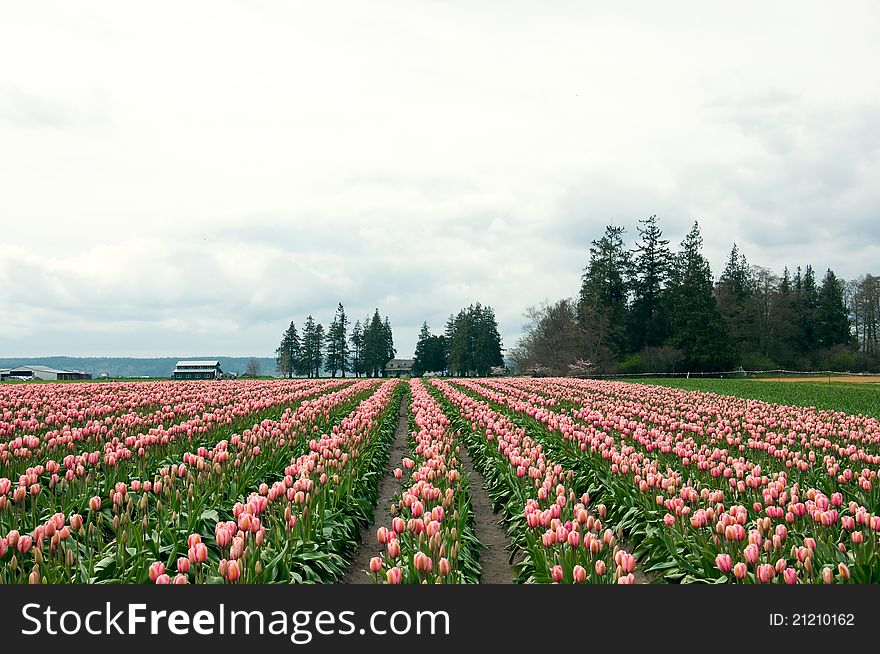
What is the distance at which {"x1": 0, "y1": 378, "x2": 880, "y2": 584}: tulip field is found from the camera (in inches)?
189

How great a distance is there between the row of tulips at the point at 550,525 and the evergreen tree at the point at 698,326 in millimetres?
60222

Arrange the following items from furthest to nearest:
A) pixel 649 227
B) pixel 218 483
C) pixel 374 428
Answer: pixel 649 227, pixel 374 428, pixel 218 483

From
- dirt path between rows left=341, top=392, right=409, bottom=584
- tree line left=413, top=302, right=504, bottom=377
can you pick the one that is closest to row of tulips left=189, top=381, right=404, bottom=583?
dirt path between rows left=341, top=392, right=409, bottom=584

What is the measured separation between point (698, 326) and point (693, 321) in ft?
2.51

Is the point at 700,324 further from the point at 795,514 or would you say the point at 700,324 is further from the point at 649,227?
the point at 795,514

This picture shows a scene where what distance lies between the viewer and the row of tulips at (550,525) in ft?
15.4

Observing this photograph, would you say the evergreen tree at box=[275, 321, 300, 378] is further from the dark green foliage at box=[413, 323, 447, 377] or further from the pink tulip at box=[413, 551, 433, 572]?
→ the pink tulip at box=[413, 551, 433, 572]

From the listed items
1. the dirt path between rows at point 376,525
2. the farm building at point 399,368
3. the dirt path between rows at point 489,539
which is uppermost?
the dirt path between rows at point 376,525

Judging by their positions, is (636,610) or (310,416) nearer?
(636,610)

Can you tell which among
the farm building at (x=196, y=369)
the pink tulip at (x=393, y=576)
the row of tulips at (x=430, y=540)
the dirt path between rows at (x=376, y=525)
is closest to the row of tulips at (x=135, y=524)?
the dirt path between rows at (x=376, y=525)

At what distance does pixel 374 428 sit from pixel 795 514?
28.5ft

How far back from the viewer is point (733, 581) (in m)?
4.99

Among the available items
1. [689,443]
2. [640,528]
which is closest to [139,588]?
[640,528]

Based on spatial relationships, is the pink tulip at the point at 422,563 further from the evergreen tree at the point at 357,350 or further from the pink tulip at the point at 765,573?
the evergreen tree at the point at 357,350
